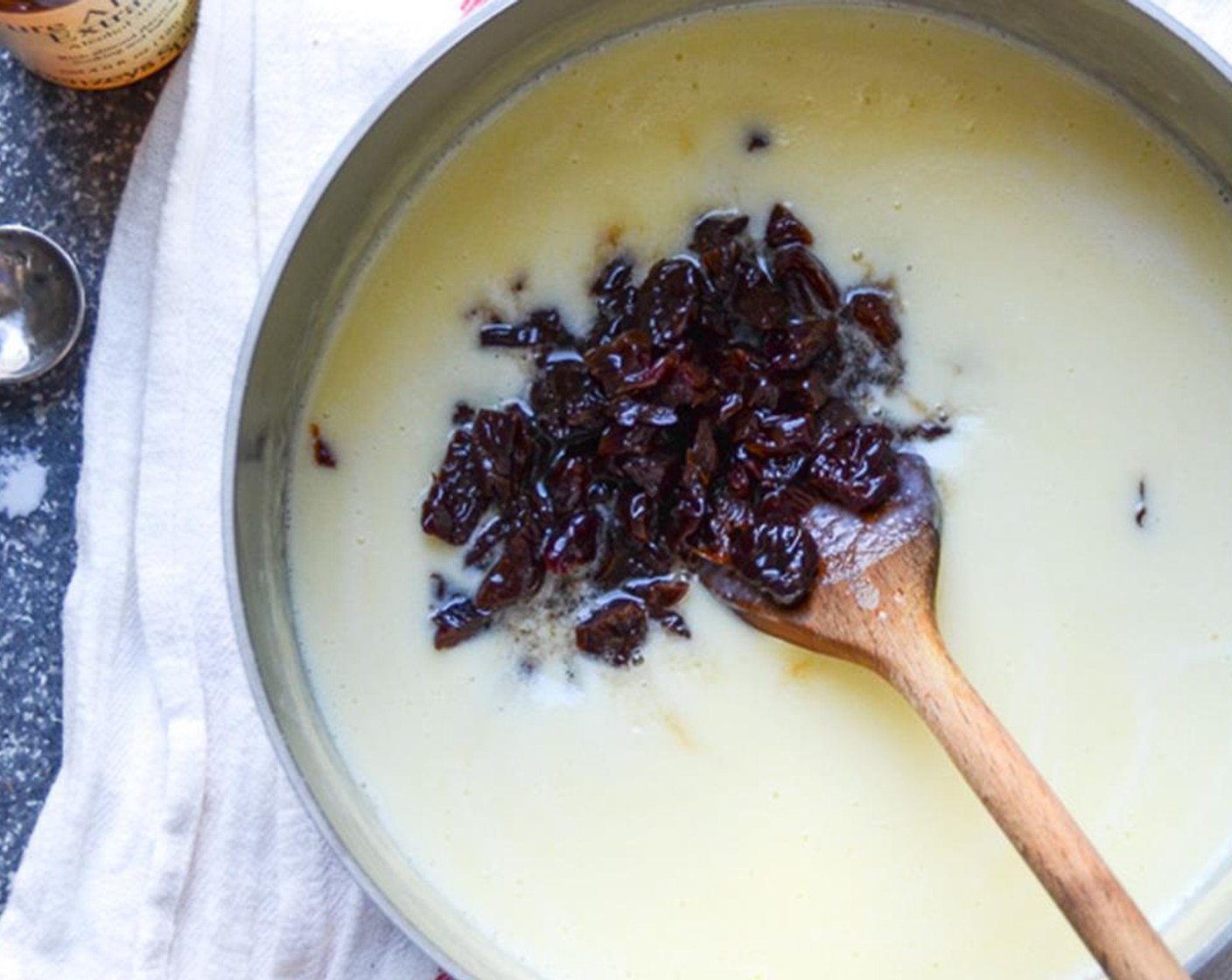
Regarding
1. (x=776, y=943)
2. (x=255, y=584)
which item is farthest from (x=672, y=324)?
(x=776, y=943)

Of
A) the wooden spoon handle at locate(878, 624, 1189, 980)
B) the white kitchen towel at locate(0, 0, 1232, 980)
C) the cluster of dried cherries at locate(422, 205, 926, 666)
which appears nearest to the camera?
the wooden spoon handle at locate(878, 624, 1189, 980)

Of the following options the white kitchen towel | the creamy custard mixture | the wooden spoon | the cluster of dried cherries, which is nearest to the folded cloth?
the white kitchen towel

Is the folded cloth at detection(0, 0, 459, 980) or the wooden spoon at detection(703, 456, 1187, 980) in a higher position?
the wooden spoon at detection(703, 456, 1187, 980)

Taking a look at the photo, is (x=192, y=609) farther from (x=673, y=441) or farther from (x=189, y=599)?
(x=673, y=441)

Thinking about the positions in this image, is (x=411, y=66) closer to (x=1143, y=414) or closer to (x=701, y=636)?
(x=701, y=636)

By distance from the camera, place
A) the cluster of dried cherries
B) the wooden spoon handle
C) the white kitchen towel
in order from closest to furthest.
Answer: the wooden spoon handle, the cluster of dried cherries, the white kitchen towel

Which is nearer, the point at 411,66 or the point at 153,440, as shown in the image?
the point at 411,66

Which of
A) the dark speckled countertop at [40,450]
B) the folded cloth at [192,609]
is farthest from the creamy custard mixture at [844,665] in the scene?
the dark speckled countertop at [40,450]

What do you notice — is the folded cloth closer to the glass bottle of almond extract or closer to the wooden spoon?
the glass bottle of almond extract
